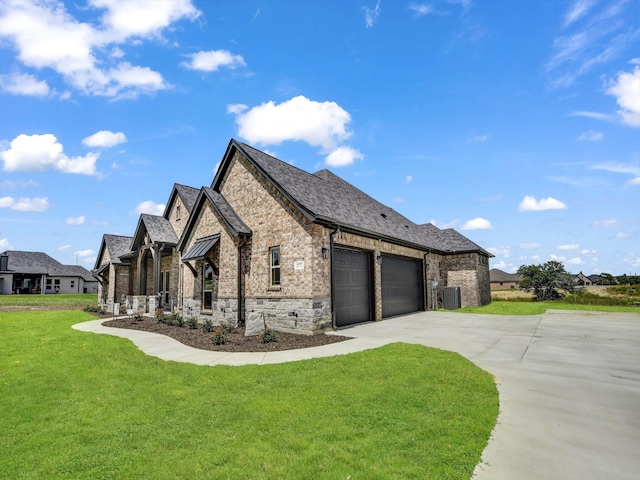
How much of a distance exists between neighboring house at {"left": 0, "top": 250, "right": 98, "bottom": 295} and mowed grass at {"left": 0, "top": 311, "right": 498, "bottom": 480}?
60382mm

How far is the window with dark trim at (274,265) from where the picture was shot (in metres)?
14.4

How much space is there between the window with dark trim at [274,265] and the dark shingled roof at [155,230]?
11432 mm

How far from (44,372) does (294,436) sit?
24.3 ft

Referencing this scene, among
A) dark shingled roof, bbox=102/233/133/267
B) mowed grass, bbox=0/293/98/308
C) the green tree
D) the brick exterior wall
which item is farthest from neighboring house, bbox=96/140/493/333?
the green tree

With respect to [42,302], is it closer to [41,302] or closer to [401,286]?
[41,302]

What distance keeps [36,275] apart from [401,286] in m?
64.9

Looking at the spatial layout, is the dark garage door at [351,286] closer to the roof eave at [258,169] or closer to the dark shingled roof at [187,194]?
the roof eave at [258,169]

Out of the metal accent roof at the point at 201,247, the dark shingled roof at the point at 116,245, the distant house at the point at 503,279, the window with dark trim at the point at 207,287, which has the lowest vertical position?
the distant house at the point at 503,279

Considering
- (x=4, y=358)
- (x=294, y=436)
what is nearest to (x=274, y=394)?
(x=294, y=436)

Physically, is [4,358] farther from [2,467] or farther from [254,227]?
[254,227]

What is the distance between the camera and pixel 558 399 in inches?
233

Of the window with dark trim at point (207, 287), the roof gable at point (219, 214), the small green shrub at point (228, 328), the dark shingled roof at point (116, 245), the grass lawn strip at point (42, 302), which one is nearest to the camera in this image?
the small green shrub at point (228, 328)

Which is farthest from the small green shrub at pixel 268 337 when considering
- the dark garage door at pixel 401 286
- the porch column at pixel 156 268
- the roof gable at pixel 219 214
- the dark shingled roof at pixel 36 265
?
the dark shingled roof at pixel 36 265

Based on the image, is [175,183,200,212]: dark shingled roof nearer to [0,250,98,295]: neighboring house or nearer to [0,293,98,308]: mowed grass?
[0,293,98,308]: mowed grass
